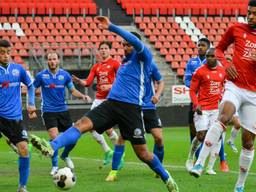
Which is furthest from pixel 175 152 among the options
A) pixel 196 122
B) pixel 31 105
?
pixel 31 105

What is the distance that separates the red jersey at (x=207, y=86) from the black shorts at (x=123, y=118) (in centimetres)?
346

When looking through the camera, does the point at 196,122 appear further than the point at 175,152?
No

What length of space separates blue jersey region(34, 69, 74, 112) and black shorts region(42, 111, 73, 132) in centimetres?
8

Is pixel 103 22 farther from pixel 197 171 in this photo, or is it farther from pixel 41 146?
pixel 197 171

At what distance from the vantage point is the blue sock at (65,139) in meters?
9.01

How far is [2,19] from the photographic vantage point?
1251 inches

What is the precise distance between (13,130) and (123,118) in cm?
167

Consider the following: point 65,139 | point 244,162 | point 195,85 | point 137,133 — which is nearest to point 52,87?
point 195,85

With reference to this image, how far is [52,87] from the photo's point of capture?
1421 centimetres

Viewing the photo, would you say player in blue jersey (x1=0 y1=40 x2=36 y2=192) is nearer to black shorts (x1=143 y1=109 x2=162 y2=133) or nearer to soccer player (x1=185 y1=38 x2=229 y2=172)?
black shorts (x1=143 y1=109 x2=162 y2=133)

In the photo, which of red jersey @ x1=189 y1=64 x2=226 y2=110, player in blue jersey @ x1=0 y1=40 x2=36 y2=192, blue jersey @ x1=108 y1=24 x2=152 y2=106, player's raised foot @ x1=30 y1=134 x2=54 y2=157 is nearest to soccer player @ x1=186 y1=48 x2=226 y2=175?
red jersey @ x1=189 y1=64 x2=226 y2=110

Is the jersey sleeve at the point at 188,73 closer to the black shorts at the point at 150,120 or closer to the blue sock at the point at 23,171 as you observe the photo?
the black shorts at the point at 150,120

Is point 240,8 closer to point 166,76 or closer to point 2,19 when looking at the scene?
point 166,76

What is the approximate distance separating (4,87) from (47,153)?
93.6 inches
